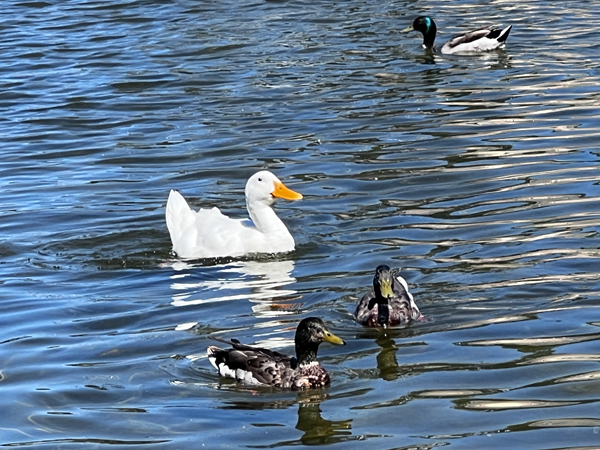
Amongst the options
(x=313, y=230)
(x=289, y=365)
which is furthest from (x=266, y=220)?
(x=289, y=365)

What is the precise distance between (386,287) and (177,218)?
3.90 m

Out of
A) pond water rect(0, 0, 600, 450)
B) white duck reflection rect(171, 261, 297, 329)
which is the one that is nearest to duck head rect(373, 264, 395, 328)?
pond water rect(0, 0, 600, 450)

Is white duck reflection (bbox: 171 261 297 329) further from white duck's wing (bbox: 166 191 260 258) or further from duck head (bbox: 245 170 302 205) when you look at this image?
duck head (bbox: 245 170 302 205)

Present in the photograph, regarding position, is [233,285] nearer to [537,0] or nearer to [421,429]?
[421,429]

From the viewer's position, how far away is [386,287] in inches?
392

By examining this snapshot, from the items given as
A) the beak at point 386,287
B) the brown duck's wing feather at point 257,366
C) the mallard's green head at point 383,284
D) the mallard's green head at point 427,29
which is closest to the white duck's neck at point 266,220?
the mallard's green head at point 383,284

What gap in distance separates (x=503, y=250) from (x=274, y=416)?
167 inches

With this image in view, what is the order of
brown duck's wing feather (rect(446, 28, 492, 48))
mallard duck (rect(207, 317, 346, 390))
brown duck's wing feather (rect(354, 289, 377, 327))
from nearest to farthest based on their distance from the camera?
1. mallard duck (rect(207, 317, 346, 390))
2. brown duck's wing feather (rect(354, 289, 377, 327))
3. brown duck's wing feather (rect(446, 28, 492, 48))

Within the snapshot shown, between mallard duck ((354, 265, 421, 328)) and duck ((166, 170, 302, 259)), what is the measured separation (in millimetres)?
2780

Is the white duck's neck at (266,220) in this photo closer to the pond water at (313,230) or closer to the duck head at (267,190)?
the duck head at (267,190)

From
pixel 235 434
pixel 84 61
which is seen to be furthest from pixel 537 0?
pixel 235 434

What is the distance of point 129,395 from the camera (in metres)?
8.88

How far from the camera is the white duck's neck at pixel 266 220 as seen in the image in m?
13.1

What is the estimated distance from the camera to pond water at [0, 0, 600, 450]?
8383mm
